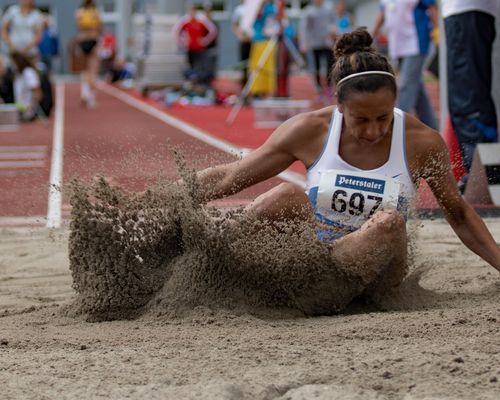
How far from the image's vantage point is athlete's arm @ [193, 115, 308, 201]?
415cm

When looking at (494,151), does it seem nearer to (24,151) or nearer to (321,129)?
(321,129)

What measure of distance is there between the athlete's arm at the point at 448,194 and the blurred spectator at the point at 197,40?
58.2ft

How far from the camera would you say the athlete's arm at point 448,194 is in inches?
163

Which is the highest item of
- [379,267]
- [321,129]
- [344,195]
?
[321,129]

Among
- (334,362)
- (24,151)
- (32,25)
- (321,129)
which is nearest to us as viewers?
(334,362)

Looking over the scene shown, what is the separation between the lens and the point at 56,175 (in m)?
9.15

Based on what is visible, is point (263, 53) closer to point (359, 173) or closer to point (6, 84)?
point (6, 84)

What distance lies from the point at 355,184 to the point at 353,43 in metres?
0.60

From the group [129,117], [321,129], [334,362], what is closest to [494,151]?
[321,129]

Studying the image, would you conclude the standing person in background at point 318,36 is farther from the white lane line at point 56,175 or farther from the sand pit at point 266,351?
the sand pit at point 266,351

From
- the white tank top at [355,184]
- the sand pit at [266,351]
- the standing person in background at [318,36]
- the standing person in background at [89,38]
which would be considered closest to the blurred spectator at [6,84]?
the standing person in background at [89,38]

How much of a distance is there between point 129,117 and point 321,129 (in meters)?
14.1

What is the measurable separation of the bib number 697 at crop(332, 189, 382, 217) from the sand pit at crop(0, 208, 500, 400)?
1.28 feet

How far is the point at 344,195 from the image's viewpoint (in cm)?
409
